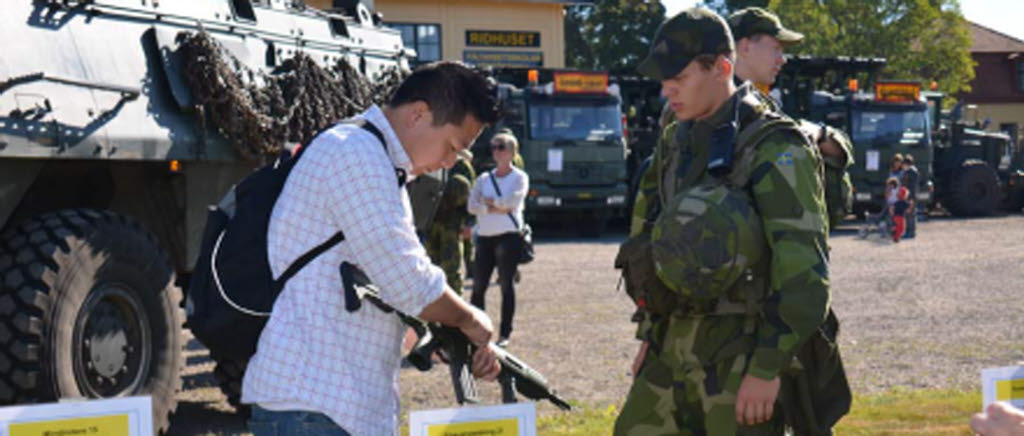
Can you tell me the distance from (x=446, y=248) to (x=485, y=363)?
23.1 ft

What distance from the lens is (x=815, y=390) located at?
154 inches

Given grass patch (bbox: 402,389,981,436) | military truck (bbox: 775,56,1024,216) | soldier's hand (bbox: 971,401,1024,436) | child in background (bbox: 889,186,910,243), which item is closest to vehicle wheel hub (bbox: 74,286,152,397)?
grass patch (bbox: 402,389,981,436)

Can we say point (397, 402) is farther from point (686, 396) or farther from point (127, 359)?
point (127, 359)

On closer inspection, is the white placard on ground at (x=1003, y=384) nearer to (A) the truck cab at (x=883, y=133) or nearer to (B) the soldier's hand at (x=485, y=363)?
(B) the soldier's hand at (x=485, y=363)

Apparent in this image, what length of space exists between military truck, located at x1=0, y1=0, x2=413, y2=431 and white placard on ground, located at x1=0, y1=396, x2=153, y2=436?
8.21 feet

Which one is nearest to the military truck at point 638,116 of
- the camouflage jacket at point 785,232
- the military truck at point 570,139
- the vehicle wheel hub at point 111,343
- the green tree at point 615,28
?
the military truck at point 570,139

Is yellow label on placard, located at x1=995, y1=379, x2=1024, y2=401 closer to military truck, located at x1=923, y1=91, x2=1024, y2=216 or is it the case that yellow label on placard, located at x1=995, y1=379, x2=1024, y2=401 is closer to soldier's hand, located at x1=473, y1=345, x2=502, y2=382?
soldier's hand, located at x1=473, y1=345, x2=502, y2=382

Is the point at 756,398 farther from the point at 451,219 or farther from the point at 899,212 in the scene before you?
the point at 899,212

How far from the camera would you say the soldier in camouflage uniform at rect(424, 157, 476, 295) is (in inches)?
414

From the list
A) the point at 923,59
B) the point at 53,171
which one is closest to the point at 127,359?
the point at 53,171

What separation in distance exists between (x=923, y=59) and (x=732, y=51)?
52.7m

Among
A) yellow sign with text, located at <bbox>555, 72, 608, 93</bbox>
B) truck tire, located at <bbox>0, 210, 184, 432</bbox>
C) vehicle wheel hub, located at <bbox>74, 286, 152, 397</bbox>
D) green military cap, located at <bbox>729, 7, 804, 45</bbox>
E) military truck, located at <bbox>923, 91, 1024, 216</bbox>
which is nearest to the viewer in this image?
green military cap, located at <bbox>729, 7, 804, 45</bbox>

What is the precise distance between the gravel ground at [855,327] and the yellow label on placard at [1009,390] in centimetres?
385

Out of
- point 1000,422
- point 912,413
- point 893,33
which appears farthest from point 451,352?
point 893,33
